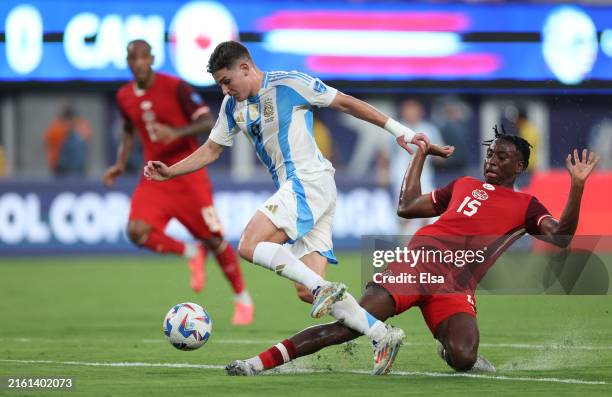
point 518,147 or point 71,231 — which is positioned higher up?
point 518,147

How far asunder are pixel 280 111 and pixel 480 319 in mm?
3996

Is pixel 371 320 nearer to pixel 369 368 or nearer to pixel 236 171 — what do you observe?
pixel 369 368

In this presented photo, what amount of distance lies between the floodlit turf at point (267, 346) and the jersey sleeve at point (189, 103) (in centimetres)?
188

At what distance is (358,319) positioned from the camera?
729 centimetres

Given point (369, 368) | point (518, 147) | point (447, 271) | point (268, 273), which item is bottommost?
point (268, 273)

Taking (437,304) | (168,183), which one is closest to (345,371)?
(437,304)

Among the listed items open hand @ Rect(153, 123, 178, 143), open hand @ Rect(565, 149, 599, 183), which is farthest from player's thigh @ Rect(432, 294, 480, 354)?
open hand @ Rect(153, 123, 178, 143)

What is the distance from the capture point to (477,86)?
21.6m

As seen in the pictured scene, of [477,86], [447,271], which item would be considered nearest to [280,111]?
[447,271]

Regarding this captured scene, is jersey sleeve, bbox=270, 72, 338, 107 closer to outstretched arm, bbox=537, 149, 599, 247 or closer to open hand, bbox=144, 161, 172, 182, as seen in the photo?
open hand, bbox=144, 161, 172, 182

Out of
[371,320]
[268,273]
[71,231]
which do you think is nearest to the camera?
[371,320]

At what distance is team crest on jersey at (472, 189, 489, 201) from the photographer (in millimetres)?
7734

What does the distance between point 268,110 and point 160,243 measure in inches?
161

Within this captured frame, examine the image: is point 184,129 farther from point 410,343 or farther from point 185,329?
point 185,329
